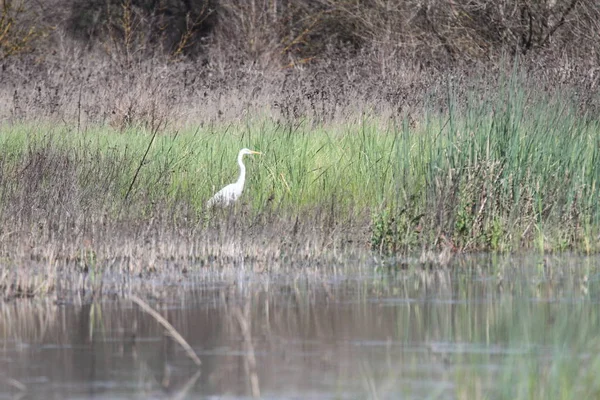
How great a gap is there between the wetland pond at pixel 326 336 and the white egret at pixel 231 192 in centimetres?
202

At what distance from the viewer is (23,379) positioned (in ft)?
16.6

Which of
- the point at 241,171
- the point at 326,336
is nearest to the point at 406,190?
the point at 241,171

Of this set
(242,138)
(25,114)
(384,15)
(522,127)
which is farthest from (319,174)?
(384,15)

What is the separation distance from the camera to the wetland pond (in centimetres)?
481

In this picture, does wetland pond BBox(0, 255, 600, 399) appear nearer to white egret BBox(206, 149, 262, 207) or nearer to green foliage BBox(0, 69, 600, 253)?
green foliage BBox(0, 69, 600, 253)

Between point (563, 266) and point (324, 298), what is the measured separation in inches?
73.9

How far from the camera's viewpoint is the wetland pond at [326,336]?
481cm

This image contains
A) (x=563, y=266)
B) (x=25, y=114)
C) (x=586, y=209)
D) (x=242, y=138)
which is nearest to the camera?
(x=563, y=266)

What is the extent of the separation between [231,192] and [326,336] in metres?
4.32

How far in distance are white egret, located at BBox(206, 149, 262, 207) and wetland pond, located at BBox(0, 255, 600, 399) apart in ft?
6.61

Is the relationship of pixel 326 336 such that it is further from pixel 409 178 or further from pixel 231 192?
pixel 231 192

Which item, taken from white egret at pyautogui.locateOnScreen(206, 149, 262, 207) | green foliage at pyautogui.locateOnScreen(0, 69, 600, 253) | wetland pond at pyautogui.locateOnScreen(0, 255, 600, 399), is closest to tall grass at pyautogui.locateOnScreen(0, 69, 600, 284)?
green foliage at pyautogui.locateOnScreen(0, 69, 600, 253)

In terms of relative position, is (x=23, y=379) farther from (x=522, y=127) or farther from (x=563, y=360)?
(x=522, y=127)

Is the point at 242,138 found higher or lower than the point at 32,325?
higher
